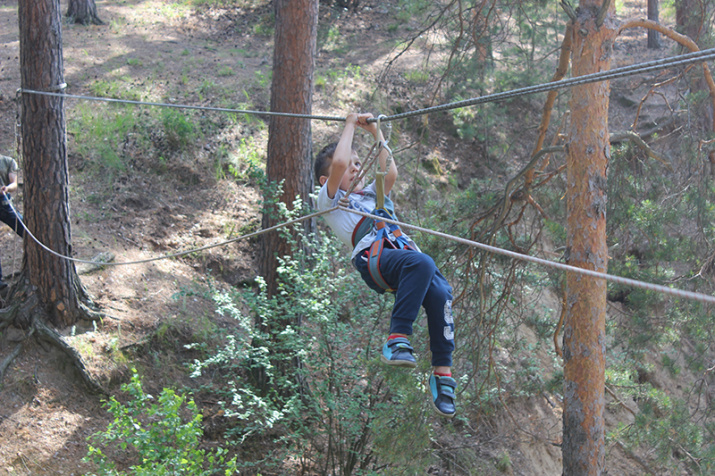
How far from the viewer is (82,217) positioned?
642 centimetres

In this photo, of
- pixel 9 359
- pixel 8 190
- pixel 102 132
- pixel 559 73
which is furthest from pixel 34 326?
pixel 559 73

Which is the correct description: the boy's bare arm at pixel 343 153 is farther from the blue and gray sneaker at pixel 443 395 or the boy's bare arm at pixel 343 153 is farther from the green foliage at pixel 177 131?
the green foliage at pixel 177 131

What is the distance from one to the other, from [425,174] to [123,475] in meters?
7.10

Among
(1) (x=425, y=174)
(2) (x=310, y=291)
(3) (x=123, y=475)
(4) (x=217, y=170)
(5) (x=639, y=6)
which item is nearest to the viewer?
(3) (x=123, y=475)

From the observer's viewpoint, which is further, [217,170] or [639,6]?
[639,6]

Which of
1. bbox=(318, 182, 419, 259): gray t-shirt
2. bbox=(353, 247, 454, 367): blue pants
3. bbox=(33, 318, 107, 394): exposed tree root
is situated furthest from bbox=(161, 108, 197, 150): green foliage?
bbox=(353, 247, 454, 367): blue pants

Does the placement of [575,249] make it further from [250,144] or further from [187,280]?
[250,144]

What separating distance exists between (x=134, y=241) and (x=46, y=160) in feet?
4.99

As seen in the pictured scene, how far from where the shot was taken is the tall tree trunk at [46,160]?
16.3 feet

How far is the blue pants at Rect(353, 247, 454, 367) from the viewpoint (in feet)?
9.68

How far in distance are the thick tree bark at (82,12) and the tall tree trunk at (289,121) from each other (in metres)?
7.07

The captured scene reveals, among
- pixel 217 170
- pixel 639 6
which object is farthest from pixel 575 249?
pixel 639 6

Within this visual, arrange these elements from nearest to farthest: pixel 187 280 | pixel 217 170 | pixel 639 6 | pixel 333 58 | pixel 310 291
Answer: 1. pixel 310 291
2. pixel 187 280
3. pixel 217 170
4. pixel 333 58
5. pixel 639 6

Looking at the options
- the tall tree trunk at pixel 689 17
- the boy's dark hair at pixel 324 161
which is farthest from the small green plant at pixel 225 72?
the tall tree trunk at pixel 689 17
